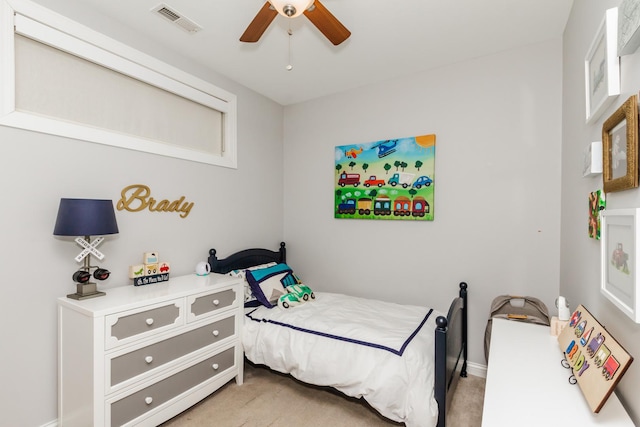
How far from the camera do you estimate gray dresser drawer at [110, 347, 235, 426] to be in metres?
1.88

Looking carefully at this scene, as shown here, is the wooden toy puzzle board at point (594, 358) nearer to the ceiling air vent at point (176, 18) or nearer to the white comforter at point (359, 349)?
the white comforter at point (359, 349)

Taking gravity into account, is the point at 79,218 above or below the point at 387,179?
below

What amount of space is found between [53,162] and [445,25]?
280 centimetres

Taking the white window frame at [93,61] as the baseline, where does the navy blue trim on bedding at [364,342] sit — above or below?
below

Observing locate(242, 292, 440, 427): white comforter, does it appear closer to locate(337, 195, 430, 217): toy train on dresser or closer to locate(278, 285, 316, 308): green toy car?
locate(278, 285, 316, 308): green toy car

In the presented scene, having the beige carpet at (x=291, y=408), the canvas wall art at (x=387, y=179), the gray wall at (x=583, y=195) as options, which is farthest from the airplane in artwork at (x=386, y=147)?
the beige carpet at (x=291, y=408)

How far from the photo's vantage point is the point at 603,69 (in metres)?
1.34

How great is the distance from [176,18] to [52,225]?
1616mm

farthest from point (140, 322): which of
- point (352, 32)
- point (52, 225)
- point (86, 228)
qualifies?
point (352, 32)

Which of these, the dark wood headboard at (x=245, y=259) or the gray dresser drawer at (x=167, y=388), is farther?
the dark wood headboard at (x=245, y=259)

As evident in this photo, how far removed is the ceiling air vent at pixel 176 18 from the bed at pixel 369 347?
1835 mm

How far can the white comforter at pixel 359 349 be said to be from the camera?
6.41 ft

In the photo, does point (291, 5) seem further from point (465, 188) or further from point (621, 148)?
point (465, 188)

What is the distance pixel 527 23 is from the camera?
7.60 feet
